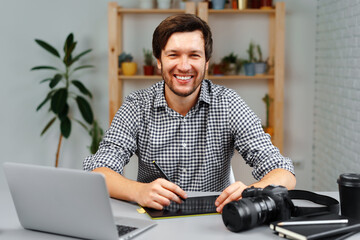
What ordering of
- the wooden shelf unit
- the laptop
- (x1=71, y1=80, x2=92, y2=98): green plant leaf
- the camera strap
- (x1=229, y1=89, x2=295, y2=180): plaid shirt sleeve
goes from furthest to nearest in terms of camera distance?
(x1=71, y1=80, x2=92, y2=98): green plant leaf < the wooden shelf unit < (x1=229, y1=89, x2=295, y2=180): plaid shirt sleeve < the camera strap < the laptop

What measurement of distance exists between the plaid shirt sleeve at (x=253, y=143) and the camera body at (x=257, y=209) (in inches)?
17.9

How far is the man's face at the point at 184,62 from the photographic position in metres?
1.94

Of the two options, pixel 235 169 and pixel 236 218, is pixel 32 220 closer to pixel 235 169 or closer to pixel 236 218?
pixel 236 218

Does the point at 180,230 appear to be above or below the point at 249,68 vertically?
below

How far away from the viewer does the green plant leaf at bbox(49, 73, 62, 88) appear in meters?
3.65

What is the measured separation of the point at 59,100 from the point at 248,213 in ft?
8.81

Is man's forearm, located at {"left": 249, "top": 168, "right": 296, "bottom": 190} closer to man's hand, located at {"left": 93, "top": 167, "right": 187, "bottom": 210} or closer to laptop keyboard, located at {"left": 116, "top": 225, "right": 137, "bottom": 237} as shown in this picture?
man's hand, located at {"left": 93, "top": 167, "right": 187, "bottom": 210}

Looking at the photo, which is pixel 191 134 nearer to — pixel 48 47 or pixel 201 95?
pixel 201 95

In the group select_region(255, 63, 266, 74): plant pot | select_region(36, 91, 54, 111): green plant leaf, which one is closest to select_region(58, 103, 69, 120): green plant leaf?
select_region(36, 91, 54, 111): green plant leaf

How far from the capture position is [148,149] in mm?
2070

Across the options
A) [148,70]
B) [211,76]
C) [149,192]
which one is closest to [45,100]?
[148,70]

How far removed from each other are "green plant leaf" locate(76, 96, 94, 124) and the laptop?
250 cm

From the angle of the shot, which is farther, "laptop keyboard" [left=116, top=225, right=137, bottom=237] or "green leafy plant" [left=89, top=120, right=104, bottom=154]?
"green leafy plant" [left=89, top=120, right=104, bottom=154]

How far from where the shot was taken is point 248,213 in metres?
1.27
